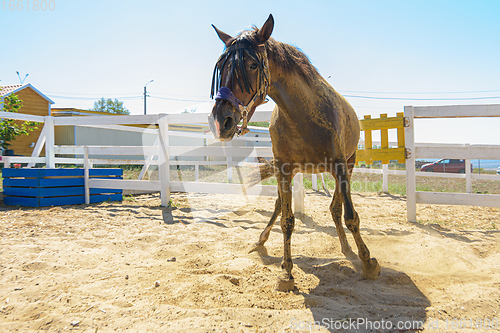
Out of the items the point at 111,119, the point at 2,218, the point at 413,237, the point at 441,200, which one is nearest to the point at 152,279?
the point at 413,237

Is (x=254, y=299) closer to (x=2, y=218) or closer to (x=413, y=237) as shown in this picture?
(x=413, y=237)

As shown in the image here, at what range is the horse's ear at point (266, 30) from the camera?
1.79 meters

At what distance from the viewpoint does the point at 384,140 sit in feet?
14.4

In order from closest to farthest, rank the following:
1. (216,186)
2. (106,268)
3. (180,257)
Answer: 1. (106,268)
2. (180,257)
3. (216,186)

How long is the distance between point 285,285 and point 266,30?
1.89 m

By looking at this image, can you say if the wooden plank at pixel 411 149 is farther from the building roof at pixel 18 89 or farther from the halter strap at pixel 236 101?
the building roof at pixel 18 89

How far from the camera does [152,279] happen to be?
221cm

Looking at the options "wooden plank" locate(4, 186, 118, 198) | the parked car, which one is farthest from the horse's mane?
the parked car

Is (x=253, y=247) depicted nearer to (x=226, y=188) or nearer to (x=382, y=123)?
(x=226, y=188)

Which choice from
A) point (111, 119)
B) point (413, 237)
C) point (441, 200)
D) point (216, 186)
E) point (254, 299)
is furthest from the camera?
point (111, 119)

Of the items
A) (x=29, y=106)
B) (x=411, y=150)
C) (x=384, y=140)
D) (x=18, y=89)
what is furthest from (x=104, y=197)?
(x=29, y=106)

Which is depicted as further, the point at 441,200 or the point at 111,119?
the point at 111,119

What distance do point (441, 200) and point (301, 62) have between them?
335cm

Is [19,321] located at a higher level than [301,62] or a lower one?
lower
